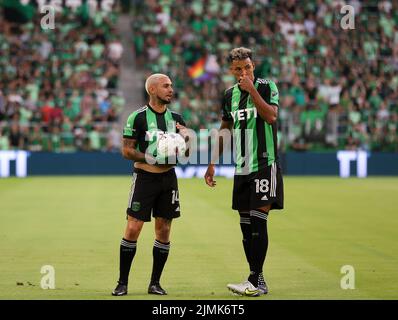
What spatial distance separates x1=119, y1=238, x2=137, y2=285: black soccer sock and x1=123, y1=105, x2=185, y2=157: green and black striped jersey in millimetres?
936

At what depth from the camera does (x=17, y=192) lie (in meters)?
23.3

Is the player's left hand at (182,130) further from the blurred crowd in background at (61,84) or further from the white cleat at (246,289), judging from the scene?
the blurred crowd in background at (61,84)

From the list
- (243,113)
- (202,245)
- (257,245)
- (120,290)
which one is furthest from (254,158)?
(202,245)

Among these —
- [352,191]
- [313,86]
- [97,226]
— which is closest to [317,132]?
[313,86]

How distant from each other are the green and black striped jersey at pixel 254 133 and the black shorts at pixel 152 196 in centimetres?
75

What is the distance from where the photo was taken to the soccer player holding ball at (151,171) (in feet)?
30.5

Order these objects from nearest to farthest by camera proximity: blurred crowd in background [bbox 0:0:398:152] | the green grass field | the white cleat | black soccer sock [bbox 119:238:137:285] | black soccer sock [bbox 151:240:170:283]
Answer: the white cleat → black soccer sock [bbox 119:238:137:285] → black soccer sock [bbox 151:240:170:283] → the green grass field → blurred crowd in background [bbox 0:0:398:152]

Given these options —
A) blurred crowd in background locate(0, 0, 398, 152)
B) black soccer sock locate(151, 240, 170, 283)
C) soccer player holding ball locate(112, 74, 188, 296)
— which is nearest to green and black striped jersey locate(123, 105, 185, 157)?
soccer player holding ball locate(112, 74, 188, 296)

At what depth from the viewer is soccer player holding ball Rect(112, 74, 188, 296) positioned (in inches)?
366

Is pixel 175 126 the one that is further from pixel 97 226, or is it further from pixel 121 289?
pixel 97 226

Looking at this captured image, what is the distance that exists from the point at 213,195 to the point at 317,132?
30.9 ft

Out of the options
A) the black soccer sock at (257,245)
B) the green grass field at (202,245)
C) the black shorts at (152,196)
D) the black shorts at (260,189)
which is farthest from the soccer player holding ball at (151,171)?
the black soccer sock at (257,245)

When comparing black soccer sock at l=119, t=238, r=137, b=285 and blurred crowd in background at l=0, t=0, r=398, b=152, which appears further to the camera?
blurred crowd in background at l=0, t=0, r=398, b=152

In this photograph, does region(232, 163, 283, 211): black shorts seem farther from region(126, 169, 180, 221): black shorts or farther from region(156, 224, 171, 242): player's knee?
region(156, 224, 171, 242): player's knee
